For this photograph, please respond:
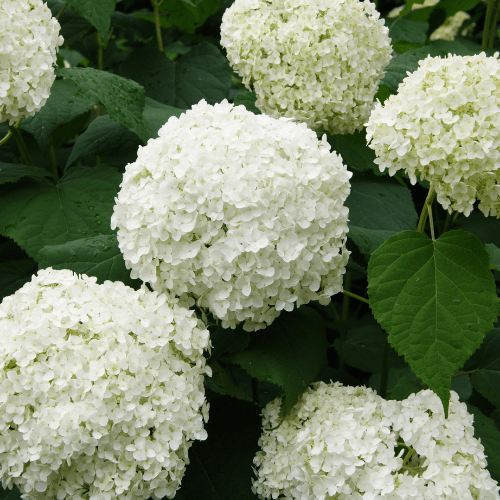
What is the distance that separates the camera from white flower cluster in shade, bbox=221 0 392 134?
1.96m

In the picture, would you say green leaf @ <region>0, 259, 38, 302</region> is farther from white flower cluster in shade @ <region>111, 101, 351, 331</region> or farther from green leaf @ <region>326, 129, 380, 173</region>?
green leaf @ <region>326, 129, 380, 173</region>

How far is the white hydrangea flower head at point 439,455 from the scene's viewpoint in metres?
1.38

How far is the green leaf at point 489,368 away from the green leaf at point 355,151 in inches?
31.2

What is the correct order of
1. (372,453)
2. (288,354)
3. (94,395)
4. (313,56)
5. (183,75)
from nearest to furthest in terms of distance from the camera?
(94,395) < (372,453) < (288,354) < (313,56) < (183,75)

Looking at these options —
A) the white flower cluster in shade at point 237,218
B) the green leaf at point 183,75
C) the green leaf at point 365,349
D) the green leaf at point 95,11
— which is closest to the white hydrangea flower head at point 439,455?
the white flower cluster in shade at point 237,218

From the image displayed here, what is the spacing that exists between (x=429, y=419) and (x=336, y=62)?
3.96 feet

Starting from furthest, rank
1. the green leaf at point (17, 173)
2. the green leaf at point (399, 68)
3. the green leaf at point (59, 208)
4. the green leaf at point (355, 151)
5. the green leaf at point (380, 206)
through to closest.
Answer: the green leaf at point (399, 68) < the green leaf at point (355, 151) < the green leaf at point (380, 206) < the green leaf at point (17, 173) < the green leaf at point (59, 208)

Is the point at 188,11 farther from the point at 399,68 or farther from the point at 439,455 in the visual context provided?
the point at 439,455

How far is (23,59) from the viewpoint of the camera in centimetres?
176

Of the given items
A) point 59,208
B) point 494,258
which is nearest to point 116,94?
point 59,208

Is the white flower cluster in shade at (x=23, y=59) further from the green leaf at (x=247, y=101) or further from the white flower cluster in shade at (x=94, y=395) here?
the green leaf at (x=247, y=101)

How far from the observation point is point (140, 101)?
214 centimetres

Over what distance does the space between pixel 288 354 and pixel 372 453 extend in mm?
343

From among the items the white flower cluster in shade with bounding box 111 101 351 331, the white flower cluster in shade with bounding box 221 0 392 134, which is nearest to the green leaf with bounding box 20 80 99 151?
the white flower cluster in shade with bounding box 221 0 392 134
